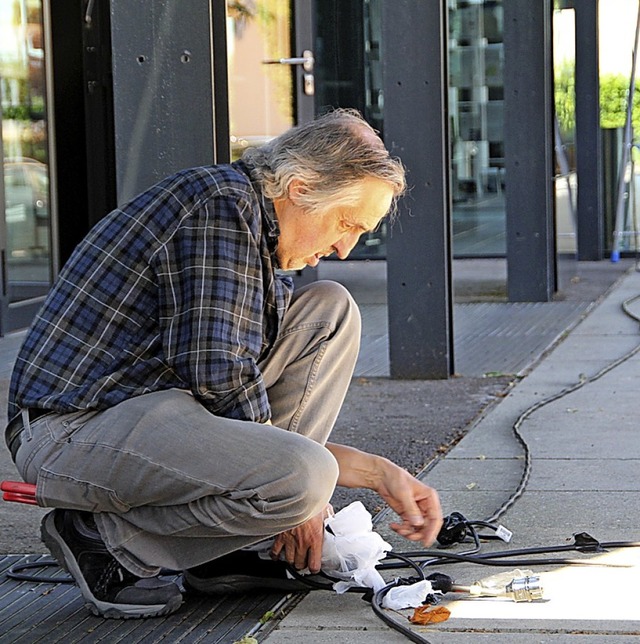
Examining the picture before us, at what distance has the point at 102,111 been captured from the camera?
7.41m

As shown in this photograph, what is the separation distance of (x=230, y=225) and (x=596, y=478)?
6.92 ft

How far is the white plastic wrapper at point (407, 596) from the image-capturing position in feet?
10.1

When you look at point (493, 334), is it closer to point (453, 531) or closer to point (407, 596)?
point (453, 531)

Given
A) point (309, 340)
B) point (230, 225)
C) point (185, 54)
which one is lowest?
point (309, 340)

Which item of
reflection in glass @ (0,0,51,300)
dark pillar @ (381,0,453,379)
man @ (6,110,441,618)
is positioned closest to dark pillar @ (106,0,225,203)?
man @ (6,110,441,618)

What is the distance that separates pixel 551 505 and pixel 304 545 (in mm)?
1208

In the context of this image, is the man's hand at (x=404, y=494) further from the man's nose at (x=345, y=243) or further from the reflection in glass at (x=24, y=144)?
the reflection in glass at (x=24, y=144)

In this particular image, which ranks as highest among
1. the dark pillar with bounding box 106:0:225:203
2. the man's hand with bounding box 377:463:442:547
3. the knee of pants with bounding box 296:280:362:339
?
the dark pillar with bounding box 106:0:225:203

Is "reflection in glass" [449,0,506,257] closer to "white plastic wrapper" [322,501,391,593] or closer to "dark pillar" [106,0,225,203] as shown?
"dark pillar" [106,0,225,203]

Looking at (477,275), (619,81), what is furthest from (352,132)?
(619,81)

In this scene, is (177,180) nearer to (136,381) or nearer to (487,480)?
(136,381)

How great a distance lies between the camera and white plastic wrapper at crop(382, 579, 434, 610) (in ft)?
10.1

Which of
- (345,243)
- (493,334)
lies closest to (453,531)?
A: (345,243)

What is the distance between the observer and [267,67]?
8734 mm
